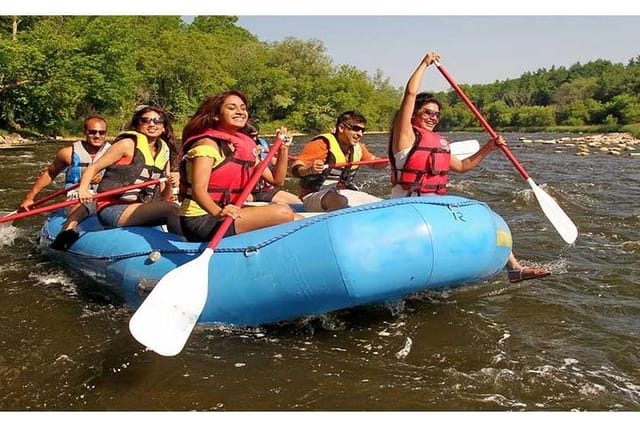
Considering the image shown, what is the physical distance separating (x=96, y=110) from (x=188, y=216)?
75.7 ft

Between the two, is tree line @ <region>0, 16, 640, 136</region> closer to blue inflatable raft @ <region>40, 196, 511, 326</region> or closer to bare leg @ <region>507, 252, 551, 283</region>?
blue inflatable raft @ <region>40, 196, 511, 326</region>

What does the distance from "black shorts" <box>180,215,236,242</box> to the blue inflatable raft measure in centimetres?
7

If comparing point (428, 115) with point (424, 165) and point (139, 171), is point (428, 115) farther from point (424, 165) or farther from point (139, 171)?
point (139, 171)

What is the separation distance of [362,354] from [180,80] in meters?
30.8

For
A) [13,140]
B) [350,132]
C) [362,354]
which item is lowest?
[13,140]

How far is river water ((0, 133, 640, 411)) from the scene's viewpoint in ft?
8.09

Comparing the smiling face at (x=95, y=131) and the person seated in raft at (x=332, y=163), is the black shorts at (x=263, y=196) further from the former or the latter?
the smiling face at (x=95, y=131)

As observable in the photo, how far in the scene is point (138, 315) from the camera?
2.74 m

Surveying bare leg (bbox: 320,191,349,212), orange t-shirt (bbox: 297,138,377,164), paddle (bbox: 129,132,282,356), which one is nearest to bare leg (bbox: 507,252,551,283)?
bare leg (bbox: 320,191,349,212)

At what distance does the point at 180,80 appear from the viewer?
31.7 metres

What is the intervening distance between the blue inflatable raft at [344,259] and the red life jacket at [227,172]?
0.95ft

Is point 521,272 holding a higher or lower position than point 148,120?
lower

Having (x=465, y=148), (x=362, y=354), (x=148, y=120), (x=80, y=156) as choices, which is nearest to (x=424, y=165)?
(x=362, y=354)

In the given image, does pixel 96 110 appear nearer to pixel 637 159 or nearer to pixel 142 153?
pixel 637 159
